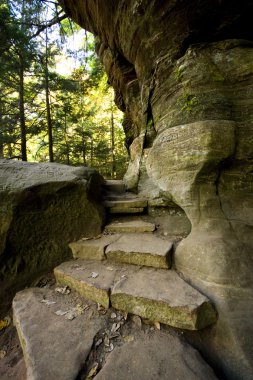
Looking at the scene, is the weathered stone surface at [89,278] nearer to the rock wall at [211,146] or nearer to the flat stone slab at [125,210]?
the rock wall at [211,146]

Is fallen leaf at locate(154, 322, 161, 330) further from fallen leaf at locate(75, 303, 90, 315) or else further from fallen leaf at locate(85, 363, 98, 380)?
fallen leaf at locate(75, 303, 90, 315)

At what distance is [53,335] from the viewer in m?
1.50

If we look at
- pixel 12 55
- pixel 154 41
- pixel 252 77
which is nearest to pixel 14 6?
pixel 12 55

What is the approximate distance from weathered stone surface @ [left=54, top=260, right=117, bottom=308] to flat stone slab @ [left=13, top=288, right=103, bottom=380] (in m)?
0.14

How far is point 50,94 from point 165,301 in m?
11.4

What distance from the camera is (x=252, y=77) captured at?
2158mm

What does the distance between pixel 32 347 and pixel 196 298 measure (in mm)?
1393

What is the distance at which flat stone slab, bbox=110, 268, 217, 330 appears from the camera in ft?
4.77

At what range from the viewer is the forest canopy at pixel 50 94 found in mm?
5953

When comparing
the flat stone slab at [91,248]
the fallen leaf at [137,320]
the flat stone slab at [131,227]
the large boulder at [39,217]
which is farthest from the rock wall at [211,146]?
the large boulder at [39,217]

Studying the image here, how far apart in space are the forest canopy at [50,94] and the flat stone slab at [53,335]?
6467 mm

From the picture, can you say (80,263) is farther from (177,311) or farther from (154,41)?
(154,41)

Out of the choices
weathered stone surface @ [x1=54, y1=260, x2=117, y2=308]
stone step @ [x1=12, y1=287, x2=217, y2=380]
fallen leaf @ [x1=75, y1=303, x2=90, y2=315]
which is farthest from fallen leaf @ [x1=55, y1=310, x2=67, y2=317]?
weathered stone surface @ [x1=54, y1=260, x2=117, y2=308]

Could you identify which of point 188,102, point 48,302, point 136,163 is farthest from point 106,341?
point 136,163
